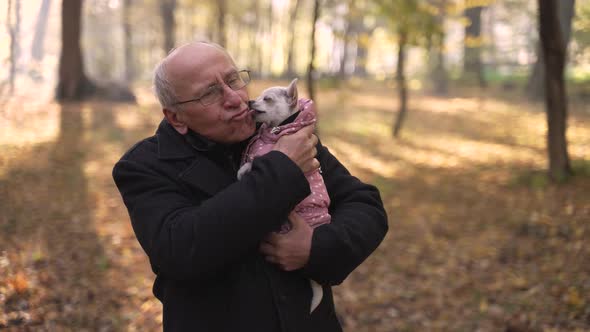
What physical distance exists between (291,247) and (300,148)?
0.37 metres

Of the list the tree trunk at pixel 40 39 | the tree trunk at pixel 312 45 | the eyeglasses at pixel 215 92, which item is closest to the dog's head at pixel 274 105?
the eyeglasses at pixel 215 92


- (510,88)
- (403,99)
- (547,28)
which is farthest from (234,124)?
(510,88)

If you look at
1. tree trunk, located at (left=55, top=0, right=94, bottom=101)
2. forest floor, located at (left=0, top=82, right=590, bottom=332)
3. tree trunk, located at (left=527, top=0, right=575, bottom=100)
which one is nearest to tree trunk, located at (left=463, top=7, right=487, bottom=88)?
tree trunk, located at (left=527, top=0, right=575, bottom=100)

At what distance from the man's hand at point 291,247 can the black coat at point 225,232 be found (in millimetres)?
36

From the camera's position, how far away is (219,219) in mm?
1635

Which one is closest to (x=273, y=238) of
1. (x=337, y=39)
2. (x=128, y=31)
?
(x=337, y=39)

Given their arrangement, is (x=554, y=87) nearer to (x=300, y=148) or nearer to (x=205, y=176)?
(x=300, y=148)

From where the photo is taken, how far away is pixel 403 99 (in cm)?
1510

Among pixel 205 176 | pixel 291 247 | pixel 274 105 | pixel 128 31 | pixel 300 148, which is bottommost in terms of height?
pixel 128 31

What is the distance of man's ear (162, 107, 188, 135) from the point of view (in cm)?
194

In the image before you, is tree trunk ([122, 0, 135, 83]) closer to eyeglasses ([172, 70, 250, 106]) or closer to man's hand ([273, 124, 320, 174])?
eyeglasses ([172, 70, 250, 106])

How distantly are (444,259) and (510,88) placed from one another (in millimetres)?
20432

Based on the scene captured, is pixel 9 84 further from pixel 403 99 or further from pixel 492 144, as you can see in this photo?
pixel 492 144

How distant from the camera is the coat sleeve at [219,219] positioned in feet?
5.38
